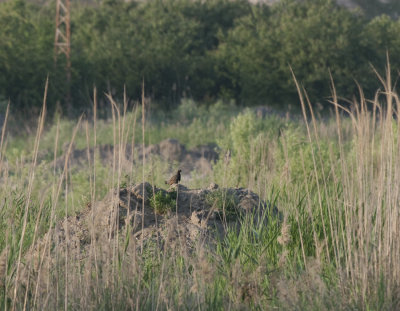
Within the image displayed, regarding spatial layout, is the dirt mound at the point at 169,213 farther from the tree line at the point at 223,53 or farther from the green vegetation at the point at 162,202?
the tree line at the point at 223,53

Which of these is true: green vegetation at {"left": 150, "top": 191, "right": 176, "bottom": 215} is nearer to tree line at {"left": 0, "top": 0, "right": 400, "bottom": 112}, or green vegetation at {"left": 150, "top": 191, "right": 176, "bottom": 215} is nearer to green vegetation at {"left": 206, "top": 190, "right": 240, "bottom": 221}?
green vegetation at {"left": 206, "top": 190, "right": 240, "bottom": 221}

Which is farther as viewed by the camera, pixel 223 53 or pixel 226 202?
pixel 223 53

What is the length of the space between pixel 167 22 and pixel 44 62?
8.84m

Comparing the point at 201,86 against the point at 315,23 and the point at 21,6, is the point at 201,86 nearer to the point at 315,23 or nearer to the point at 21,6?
the point at 315,23

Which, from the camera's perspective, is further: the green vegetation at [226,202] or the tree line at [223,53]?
the tree line at [223,53]

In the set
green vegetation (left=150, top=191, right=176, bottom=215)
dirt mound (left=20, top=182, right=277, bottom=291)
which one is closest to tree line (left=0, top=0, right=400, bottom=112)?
dirt mound (left=20, top=182, right=277, bottom=291)

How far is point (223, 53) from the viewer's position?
1031 inches

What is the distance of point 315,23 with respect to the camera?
24953 millimetres

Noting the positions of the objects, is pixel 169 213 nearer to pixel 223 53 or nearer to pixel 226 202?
pixel 226 202

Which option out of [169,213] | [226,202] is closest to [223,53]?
[226,202]

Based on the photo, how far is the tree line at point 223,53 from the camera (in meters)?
22.8

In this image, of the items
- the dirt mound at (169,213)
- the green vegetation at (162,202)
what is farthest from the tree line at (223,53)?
the green vegetation at (162,202)

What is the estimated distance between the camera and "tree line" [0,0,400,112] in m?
22.8

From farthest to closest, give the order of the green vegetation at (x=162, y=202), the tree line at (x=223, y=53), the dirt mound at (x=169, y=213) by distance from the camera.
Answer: the tree line at (x=223, y=53)
the green vegetation at (x=162, y=202)
the dirt mound at (x=169, y=213)
